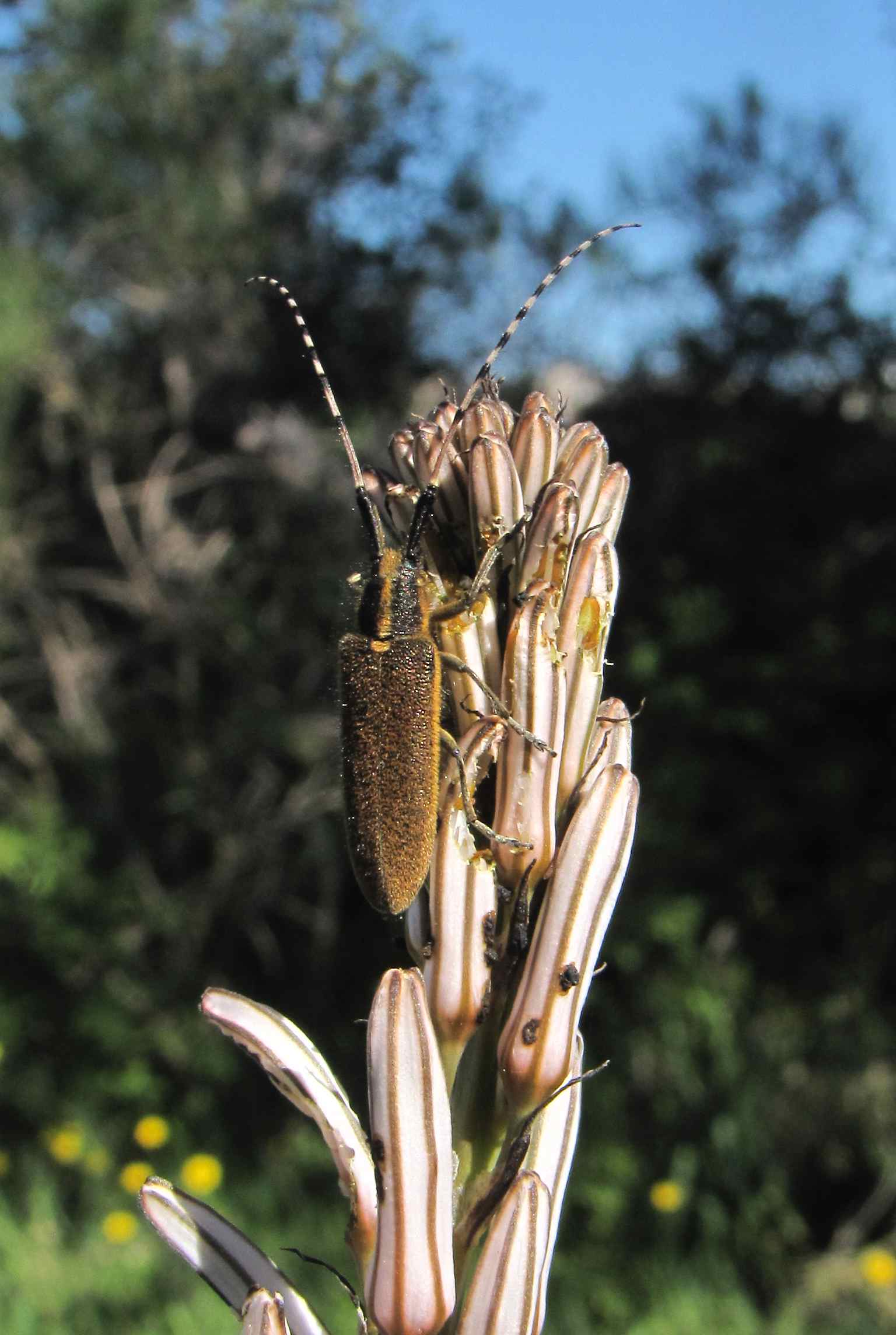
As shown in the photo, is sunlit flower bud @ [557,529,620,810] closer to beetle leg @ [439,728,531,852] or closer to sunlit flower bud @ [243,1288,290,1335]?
beetle leg @ [439,728,531,852]

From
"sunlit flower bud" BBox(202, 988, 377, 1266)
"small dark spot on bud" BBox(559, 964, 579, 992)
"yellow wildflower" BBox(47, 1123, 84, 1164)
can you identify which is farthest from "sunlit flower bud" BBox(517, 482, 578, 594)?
"yellow wildflower" BBox(47, 1123, 84, 1164)

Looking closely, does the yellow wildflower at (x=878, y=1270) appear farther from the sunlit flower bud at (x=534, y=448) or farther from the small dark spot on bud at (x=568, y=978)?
the sunlit flower bud at (x=534, y=448)

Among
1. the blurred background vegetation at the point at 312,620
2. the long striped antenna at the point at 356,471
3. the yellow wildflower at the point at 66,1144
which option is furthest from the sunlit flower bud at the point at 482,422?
the yellow wildflower at the point at 66,1144

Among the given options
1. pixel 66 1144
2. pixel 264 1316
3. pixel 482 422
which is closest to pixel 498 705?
pixel 482 422

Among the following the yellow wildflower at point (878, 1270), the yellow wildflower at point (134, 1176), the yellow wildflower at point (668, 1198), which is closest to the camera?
the yellow wildflower at point (878, 1270)

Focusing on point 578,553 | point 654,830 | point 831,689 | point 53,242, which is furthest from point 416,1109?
point 53,242

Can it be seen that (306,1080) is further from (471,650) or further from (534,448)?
(534,448)

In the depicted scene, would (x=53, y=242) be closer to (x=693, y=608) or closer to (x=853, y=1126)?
(x=693, y=608)
